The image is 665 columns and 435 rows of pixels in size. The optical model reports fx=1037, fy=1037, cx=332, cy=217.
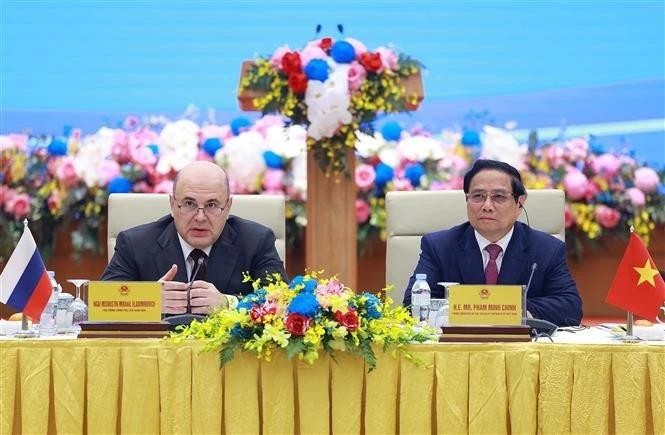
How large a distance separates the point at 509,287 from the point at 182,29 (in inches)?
142

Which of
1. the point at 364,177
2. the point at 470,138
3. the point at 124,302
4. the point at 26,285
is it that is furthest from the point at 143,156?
the point at 124,302

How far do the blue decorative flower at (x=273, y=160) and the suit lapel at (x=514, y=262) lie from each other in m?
1.38

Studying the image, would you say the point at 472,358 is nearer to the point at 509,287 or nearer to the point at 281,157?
the point at 509,287

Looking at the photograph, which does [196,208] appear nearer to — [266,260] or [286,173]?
[266,260]

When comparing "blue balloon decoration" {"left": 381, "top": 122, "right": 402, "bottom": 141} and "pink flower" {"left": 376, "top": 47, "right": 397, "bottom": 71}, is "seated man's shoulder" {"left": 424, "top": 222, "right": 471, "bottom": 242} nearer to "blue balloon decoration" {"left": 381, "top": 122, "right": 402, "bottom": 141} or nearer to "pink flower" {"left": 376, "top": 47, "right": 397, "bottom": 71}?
"pink flower" {"left": 376, "top": 47, "right": 397, "bottom": 71}

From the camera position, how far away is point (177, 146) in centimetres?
462

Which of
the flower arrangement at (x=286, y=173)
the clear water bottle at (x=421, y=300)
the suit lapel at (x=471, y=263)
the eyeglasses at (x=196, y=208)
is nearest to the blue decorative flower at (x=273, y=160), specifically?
the flower arrangement at (x=286, y=173)

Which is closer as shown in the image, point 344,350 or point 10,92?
point 344,350

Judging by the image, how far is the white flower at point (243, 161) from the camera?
447cm

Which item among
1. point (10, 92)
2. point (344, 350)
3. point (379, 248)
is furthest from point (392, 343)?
point (10, 92)

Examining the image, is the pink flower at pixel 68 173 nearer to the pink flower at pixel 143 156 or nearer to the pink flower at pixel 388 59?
the pink flower at pixel 143 156

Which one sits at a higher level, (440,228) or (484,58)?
(484,58)

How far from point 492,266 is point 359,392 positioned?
3.92ft

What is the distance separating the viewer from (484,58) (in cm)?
560
